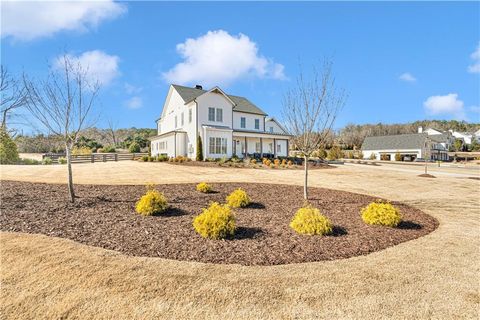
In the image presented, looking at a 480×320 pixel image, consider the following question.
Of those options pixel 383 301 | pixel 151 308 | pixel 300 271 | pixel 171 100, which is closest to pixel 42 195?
pixel 151 308

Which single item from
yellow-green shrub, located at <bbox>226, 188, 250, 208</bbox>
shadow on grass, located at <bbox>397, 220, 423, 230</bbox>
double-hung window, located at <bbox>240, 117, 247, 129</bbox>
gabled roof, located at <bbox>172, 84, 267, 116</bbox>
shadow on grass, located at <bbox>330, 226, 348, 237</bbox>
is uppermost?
gabled roof, located at <bbox>172, 84, 267, 116</bbox>

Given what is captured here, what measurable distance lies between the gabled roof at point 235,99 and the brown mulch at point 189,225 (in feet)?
67.6

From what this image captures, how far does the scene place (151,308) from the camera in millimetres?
3312

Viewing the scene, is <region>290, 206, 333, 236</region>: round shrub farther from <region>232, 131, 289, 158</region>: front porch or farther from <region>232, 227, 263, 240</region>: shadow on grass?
<region>232, 131, 289, 158</region>: front porch

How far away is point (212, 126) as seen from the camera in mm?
27344

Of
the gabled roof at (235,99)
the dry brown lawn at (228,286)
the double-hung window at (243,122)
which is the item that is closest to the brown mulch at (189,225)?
the dry brown lawn at (228,286)

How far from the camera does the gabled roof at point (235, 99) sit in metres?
29.6

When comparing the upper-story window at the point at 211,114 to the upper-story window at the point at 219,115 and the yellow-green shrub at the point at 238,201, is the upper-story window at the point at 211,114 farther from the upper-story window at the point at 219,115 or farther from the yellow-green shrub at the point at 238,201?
the yellow-green shrub at the point at 238,201

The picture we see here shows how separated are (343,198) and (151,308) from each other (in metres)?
8.72

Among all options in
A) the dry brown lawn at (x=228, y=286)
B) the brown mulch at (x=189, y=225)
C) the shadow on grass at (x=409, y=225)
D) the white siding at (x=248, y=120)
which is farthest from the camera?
the white siding at (x=248, y=120)

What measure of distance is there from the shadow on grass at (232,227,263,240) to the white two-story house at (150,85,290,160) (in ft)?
57.6

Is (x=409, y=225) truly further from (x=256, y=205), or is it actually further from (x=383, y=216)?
(x=256, y=205)

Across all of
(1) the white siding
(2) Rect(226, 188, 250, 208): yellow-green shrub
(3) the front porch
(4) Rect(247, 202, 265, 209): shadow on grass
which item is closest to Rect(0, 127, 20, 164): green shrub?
(3) the front porch

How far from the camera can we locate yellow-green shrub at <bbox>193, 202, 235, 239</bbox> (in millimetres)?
5766
